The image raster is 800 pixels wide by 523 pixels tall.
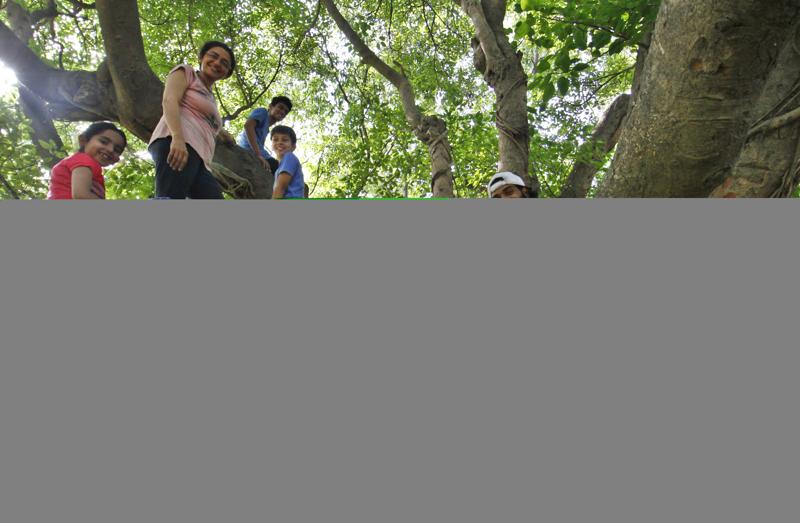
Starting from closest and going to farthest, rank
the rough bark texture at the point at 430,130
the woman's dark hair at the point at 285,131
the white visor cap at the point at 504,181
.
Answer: the white visor cap at the point at 504,181 < the woman's dark hair at the point at 285,131 < the rough bark texture at the point at 430,130

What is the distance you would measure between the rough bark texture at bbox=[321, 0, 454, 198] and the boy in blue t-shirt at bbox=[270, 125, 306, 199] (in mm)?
1440

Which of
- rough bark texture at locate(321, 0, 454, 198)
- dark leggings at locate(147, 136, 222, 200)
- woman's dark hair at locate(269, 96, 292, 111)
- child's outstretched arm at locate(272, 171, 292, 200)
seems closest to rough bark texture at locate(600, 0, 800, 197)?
dark leggings at locate(147, 136, 222, 200)

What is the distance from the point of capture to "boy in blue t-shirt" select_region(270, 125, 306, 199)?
11.3ft

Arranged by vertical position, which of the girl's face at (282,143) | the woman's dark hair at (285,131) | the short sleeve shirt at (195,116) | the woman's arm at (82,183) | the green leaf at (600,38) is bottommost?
the woman's arm at (82,183)

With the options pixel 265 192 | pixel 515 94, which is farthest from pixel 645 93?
pixel 265 192

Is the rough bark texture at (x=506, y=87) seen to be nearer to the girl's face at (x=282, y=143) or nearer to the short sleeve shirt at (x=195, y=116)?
the girl's face at (x=282, y=143)

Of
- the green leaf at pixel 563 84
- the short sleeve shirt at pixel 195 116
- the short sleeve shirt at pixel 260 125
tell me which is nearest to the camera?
the short sleeve shirt at pixel 195 116

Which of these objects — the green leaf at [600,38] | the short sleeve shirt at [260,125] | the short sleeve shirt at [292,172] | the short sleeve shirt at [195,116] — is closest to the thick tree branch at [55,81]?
the short sleeve shirt at [260,125]

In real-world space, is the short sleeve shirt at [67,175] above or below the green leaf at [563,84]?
below

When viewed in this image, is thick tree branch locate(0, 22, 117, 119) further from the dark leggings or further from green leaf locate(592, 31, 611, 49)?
green leaf locate(592, 31, 611, 49)

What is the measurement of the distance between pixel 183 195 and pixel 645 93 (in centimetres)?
197

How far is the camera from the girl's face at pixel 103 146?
2.44m

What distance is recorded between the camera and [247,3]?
674 centimetres

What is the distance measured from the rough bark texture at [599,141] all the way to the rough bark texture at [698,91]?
3029 millimetres
